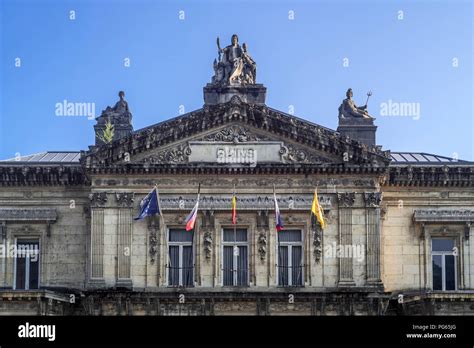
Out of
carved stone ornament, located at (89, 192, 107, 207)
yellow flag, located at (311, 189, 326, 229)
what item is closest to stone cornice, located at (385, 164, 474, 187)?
yellow flag, located at (311, 189, 326, 229)

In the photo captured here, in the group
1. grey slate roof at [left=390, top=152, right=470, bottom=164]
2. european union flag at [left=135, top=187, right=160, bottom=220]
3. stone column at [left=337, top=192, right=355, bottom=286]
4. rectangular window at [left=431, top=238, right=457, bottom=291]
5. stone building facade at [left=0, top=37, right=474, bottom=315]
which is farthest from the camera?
grey slate roof at [left=390, top=152, right=470, bottom=164]

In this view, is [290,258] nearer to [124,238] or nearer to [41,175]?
[124,238]

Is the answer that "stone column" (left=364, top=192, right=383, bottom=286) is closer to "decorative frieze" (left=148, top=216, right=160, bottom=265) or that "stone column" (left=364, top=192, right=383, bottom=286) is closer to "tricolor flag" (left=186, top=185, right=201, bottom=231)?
"tricolor flag" (left=186, top=185, right=201, bottom=231)

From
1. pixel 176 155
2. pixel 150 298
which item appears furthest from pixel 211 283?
pixel 176 155

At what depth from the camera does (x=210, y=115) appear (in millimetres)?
46125

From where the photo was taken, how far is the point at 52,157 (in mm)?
50781

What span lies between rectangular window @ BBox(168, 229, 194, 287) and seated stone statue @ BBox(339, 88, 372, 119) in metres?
9.36

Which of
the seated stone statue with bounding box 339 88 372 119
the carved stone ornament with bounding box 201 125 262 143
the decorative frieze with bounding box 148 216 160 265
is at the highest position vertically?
the seated stone statue with bounding box 339 88 372 119

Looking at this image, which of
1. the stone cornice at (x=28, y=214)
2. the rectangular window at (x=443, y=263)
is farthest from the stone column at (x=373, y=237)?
the stone cornice at (x=28, y=214)

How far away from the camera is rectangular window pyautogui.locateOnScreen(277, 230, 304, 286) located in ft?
149

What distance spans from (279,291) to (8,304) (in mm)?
10986

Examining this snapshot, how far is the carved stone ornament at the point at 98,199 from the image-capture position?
45.5 metres

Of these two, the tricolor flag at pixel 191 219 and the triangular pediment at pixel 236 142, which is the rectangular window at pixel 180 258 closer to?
the tricolor flag at pixel 191 219
